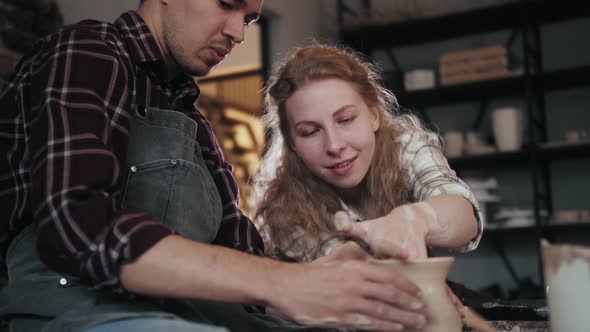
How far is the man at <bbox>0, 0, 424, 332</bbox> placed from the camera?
89 cm

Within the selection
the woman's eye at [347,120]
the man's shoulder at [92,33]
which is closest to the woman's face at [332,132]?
the woman's eye at [347,120]

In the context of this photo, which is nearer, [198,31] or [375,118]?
[198,31]

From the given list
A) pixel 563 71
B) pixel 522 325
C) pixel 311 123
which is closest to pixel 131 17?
pixel 311 123

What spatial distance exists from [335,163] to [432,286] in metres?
0.75

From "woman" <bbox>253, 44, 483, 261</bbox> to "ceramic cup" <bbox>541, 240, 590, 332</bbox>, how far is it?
73 cm

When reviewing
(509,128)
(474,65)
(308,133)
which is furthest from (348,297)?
(474,65)

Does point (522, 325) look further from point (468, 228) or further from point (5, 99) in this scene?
point (5, 99)

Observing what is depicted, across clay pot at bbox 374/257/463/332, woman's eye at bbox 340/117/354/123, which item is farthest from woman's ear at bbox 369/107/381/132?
clay pot at bbox 374/257/463/332

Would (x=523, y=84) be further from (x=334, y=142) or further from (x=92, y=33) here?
(x=92, y=33)

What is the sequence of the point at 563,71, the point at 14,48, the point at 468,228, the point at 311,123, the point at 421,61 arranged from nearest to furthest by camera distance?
the point at 468,228 < the point at 311,123 < the point at 14,48 < the point at 563,71 < the point at 421,61

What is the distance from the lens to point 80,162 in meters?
0.96

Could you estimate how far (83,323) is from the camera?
3.05ft

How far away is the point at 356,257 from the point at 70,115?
1.75 feet

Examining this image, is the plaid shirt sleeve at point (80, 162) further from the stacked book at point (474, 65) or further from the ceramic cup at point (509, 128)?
the stacked book at point (474, 65)
